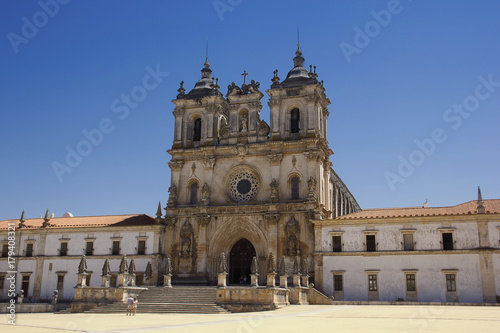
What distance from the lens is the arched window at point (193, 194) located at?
2047 inches

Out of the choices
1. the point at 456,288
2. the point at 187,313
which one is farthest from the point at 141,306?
the point at 456,288

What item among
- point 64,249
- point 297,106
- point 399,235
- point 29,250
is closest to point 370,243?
point 399,235

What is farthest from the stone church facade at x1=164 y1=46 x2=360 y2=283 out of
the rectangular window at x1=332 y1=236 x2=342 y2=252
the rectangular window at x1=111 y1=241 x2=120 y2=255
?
the rectangular window at x1=111 y1=241 x2=120 y2=255

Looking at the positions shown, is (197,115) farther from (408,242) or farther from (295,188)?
(408,242)

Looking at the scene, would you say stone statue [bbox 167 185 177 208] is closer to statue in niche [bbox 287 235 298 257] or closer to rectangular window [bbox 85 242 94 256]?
rectangular window [bbox 85 242 94 256]

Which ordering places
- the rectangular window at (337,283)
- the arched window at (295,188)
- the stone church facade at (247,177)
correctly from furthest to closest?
the arched window at (295,188)
the stone church facade at (247,177)
the rectangular window at (337,283)

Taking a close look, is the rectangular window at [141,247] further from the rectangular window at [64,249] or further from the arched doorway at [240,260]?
the arched doorway at [240,260]

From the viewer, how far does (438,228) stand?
42.2 m

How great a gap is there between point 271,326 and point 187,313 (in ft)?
42.9

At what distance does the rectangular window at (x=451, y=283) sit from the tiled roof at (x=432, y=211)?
4913 millimetres

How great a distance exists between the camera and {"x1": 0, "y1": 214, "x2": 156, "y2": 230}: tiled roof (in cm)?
5303

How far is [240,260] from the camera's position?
50.8m

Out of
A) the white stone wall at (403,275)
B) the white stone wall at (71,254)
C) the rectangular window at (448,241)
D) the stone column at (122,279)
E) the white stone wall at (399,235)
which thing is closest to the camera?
the stone column at (122,279)

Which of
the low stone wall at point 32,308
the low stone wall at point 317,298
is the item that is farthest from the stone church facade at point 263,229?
the low stone wall at point 32,308
